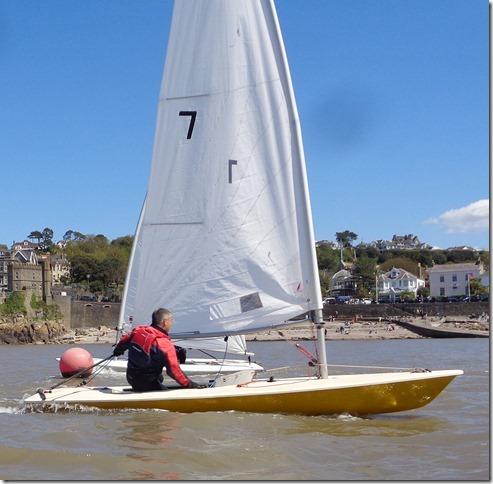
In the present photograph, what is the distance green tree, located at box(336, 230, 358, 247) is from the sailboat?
178282 mm

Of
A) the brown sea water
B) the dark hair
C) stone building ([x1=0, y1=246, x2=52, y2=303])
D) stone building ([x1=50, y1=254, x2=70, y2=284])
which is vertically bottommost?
the brown sea water

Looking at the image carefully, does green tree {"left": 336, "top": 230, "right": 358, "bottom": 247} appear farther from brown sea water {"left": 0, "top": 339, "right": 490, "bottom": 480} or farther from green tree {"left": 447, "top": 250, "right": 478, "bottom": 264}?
brown sea water {"left": 0, "top": 339, "right": 490, "bottom": 480}

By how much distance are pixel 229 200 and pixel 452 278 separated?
329 ft

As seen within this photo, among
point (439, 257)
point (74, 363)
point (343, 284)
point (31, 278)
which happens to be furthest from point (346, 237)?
point (74, 363)

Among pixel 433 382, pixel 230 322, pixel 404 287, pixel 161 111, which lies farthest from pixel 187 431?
pixel 404 287

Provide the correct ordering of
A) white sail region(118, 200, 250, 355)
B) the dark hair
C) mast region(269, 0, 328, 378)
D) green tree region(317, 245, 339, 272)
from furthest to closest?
green tree region(317, 245, 339, 272), white sail region(118, 200, 250, 355), mast region(269, 0, 328, 378), the dark hair

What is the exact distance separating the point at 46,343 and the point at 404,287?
70451mm

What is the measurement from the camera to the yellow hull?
33.0ft

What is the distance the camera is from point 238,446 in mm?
8406

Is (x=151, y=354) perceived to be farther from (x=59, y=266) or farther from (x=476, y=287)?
(x=59, y=266)

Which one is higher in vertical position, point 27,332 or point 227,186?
point 227,186

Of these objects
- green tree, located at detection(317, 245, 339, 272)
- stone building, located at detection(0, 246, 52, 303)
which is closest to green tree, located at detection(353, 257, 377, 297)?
green tree, located at detection(317, 245, 339, 272)

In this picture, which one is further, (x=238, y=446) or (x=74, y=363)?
(x=74, y=363)

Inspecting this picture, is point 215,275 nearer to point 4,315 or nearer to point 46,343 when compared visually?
point 46,343
